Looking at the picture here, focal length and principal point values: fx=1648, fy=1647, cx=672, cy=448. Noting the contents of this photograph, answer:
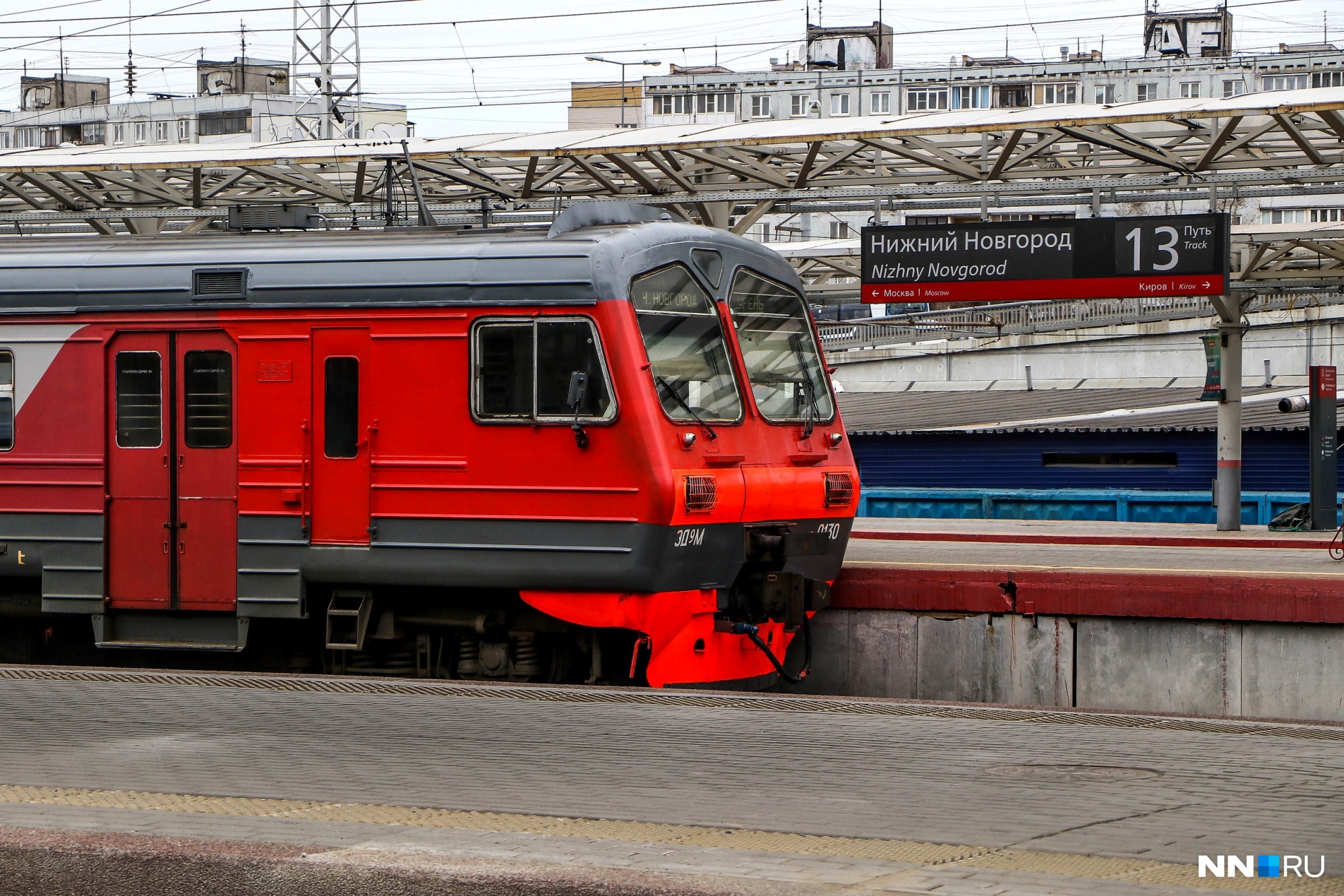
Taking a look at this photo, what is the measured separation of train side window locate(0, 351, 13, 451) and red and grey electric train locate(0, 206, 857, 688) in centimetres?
2

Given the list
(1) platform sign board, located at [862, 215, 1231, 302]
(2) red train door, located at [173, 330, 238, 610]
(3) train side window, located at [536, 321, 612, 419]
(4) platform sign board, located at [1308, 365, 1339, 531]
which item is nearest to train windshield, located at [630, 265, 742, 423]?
(3) train side window, located at [536, 321, 612, 419]

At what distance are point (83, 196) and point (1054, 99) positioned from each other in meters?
77.6

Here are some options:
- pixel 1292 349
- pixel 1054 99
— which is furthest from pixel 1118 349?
pixel 1054 99

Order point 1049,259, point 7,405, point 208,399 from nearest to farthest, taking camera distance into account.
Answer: point 208,399 < point 7,405 < point 1049,259

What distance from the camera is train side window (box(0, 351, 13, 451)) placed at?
12.0 m

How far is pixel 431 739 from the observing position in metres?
8.40

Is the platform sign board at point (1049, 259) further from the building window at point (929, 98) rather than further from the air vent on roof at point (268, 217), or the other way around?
the building window at point (929, 98)

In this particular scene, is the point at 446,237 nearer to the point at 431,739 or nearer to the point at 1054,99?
the point at 431,739

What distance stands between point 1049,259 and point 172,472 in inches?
386

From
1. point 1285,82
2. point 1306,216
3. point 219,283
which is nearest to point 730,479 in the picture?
point 219,283

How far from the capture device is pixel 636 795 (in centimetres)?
696

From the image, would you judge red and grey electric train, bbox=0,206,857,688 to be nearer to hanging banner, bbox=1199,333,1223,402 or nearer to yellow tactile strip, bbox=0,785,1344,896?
yellow tactile strip, bbox=0,785,1344,896

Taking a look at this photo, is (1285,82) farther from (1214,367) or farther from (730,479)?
(730,479)

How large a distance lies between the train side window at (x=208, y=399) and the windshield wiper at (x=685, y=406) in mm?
3065
